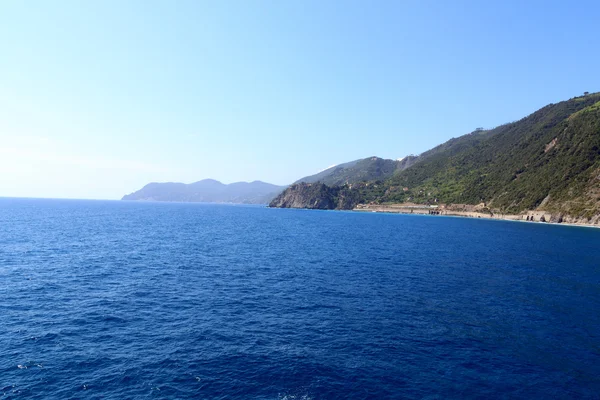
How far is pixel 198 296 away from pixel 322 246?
175ft

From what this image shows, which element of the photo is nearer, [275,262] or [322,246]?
[275,262]

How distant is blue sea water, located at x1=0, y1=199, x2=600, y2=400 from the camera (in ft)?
A: 83.3

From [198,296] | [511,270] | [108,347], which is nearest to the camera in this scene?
[108,347]

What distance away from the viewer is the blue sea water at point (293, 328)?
25375mm

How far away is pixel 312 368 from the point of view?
2744cm

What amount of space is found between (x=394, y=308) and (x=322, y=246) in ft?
175

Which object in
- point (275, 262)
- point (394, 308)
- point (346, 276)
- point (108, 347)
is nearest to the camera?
point (108, 347)

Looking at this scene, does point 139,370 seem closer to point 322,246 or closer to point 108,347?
point 108,347

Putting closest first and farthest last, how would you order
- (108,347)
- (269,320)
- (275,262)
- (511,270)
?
(108,347)
(269,320)
(511,270)
(275,262)

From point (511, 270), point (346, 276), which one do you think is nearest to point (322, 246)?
point (346, 276)

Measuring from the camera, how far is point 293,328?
3547 cm

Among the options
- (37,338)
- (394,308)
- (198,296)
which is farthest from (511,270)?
(37,338)

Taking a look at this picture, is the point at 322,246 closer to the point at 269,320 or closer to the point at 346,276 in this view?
the point at 346,276

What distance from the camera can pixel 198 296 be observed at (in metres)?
45.7
